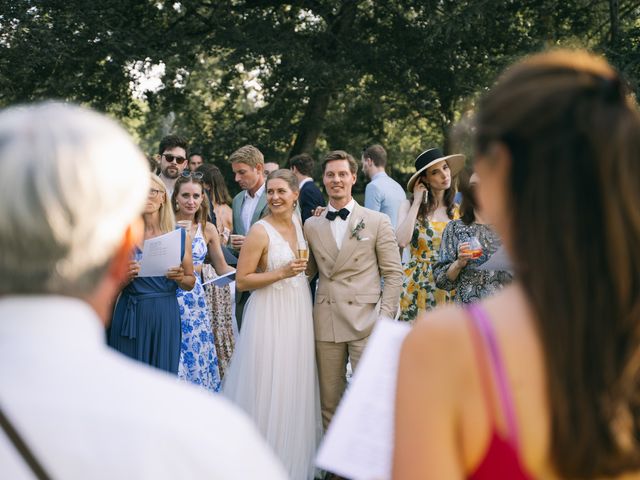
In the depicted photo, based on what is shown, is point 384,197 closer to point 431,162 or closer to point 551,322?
point 431,162

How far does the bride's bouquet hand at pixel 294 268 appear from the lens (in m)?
6.63

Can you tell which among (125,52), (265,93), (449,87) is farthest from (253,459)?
(265,93)

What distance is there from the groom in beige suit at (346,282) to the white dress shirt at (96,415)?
18.0 ft

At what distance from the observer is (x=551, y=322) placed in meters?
1.54

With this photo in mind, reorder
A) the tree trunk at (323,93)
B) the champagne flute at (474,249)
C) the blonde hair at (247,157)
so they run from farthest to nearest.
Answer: the tree trunk at (323,93), the blonde hair at (247,157), the champagne flute at (474,249)

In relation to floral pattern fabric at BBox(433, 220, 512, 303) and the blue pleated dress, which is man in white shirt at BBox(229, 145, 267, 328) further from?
floral pattern fabric at BBox(433, 220, 512, 303)

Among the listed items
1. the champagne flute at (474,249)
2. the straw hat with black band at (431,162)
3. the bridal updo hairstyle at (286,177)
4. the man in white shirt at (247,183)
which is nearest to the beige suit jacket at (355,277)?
the bridal updo hairstyle at (286,177)

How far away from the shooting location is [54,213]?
1303mm

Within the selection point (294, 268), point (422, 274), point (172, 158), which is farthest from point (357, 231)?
point (172, 158)

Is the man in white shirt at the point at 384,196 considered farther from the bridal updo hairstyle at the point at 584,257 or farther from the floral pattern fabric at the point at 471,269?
the bridal updo hairstyle at the point at 584,257

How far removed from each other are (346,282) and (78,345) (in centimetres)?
554

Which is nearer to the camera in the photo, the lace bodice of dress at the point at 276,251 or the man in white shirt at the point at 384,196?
the lace bodice of dress at the point at 276,251

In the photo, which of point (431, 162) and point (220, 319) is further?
point (220, 319)

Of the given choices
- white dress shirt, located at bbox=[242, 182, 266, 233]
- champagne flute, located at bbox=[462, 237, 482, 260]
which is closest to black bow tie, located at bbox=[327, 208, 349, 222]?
champagne flute, located at bbox=[462, 237, 482, 260]
